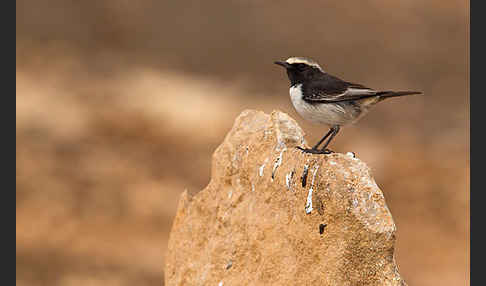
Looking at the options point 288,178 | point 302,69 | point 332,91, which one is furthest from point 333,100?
point 288,178

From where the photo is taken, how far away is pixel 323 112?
642 cm

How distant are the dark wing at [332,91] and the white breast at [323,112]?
4cm

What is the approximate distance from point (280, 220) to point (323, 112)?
1257 millimetres

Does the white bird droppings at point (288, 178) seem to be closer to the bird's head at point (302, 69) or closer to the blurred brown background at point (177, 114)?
the bird's head at point (302, 69)

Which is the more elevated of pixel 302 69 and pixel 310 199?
pixel 302 69

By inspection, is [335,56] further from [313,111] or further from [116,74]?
[313,111]

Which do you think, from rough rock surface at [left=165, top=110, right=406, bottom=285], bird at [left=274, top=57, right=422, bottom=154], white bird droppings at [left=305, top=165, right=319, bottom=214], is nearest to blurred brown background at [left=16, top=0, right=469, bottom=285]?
rough rock surface at [left=165, top=110, right=406, bottom=285]

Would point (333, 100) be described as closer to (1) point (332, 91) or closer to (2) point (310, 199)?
(1) point (332, 91)

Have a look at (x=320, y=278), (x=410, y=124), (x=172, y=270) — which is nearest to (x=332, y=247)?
(x=320, y=278)

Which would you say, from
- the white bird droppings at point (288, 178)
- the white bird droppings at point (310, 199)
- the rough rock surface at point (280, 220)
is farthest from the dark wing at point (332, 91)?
the white bird droppings at point (310, 199)

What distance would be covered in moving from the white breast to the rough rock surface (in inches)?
18.8

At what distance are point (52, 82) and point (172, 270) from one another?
28.9 ft

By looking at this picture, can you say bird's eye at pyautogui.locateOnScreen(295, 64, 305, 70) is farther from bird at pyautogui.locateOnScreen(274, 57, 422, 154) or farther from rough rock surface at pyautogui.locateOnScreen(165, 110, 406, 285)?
rough rock surface at pyautogui.locateOnScreen(165, 110, 406, 285)

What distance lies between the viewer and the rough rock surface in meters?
4.99
